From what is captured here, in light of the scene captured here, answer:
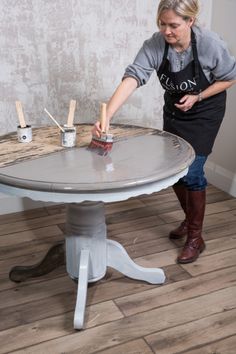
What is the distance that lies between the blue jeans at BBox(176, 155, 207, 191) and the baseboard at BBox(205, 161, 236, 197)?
0.84 m

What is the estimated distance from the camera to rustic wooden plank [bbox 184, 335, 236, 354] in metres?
1.58

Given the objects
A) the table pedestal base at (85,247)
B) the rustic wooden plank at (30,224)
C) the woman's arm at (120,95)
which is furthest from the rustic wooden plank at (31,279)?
the woman's arm at (120,95)

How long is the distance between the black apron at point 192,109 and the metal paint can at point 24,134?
0.66m

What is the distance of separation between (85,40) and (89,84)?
26 centimetres

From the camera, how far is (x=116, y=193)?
1.38 meters

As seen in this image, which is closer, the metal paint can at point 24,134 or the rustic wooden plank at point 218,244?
the metal paint can at point 24,134

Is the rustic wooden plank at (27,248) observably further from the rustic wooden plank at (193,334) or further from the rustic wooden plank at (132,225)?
the rustic wooden plank at (193,334)

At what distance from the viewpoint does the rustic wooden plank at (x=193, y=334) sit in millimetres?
1605

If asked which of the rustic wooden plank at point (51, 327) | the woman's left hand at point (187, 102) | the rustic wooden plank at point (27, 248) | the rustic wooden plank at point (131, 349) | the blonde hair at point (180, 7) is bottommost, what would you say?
the rustic wooden plank at point (27, 248)

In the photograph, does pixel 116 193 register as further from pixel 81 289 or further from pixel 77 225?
pixel 81 289

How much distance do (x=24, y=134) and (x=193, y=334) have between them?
1.04 meters

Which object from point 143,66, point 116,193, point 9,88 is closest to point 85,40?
point 9,88

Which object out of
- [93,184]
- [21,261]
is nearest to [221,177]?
[21,261]

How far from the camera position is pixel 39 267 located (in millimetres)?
2008
